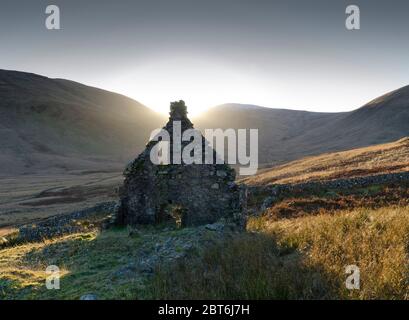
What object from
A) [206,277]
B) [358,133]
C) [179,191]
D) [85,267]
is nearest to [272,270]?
[206,277]

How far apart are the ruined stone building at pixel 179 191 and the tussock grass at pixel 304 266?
6214 mm

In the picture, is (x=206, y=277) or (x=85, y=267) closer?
(x=206, y=277)

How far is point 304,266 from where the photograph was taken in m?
7.73

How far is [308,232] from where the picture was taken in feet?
33.9

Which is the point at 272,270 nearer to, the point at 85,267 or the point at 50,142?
the point at 85,267

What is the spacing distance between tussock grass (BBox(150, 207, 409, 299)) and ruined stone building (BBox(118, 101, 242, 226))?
6.21 meters

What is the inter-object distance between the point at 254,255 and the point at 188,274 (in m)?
1.59

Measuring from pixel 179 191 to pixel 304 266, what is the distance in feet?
33.6

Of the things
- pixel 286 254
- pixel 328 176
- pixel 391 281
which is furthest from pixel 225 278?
pixel 328 176

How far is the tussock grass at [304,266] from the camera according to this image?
22.2 ft

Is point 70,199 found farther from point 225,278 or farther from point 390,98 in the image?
point 390,98

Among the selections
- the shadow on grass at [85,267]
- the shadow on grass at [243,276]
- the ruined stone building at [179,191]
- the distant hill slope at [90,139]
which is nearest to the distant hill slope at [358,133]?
the distant hill slope at [90,139]

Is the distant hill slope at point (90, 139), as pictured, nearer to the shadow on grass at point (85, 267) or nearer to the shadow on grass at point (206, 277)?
the shadow on grass at point (85, 267)

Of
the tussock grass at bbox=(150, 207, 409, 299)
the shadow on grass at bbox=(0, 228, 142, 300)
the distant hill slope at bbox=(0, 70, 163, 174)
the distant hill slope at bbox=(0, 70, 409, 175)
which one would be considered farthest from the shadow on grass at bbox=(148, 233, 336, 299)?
the distant hill slope at bbox=(0, 70, 163, 174)
